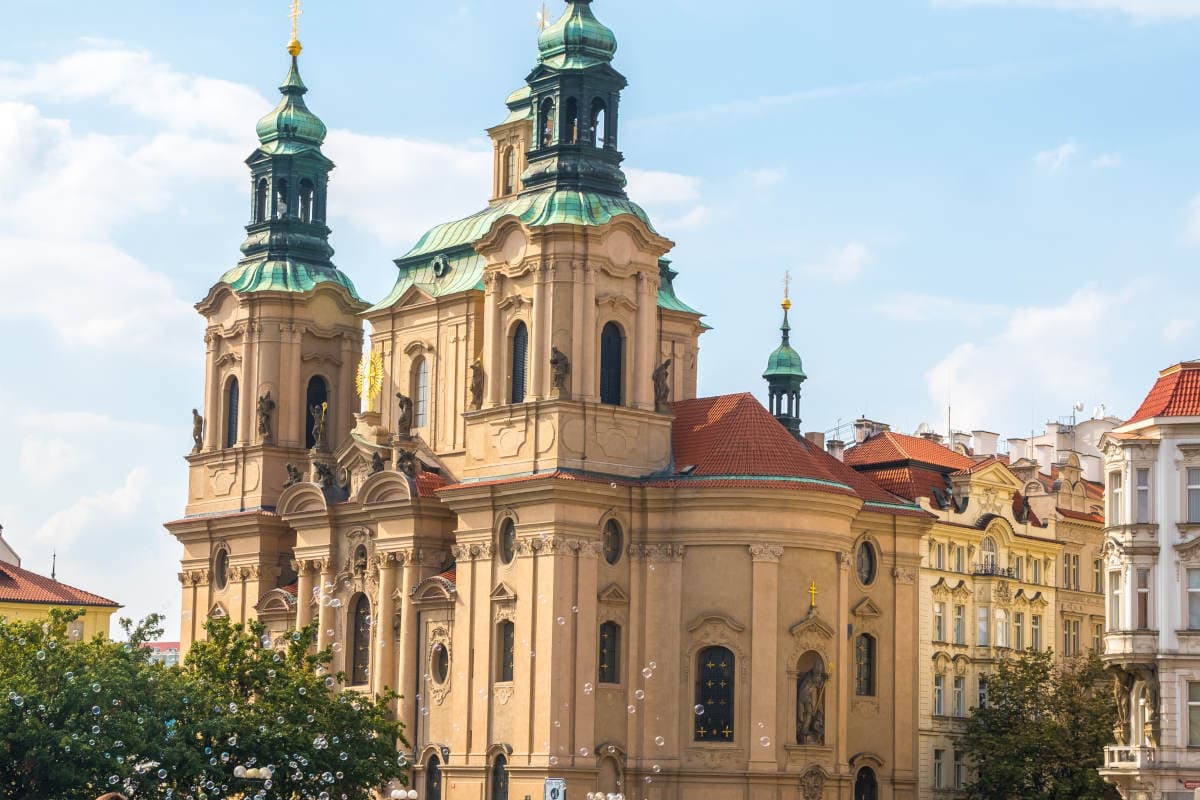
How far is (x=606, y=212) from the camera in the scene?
70.1 meters

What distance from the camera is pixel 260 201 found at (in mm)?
83000

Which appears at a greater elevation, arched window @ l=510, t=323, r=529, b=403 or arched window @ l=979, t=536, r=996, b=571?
arched window @ l=510, t=323, r=529, b=403

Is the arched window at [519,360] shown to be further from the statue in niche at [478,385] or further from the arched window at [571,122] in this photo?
the arched window at [571,122]

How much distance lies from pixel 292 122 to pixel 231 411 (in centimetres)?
1000

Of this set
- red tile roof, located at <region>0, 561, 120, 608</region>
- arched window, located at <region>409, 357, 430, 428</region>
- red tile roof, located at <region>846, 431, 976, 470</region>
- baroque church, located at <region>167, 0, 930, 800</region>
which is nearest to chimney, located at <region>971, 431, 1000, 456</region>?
red tile roof, located at <region>846, 431, 976, 470</region>

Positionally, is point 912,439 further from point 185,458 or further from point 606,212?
point 185,458

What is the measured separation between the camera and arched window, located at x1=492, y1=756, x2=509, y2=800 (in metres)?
67.4

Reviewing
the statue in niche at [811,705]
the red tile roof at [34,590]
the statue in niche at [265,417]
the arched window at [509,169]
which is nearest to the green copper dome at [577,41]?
the arched window at [509,169]

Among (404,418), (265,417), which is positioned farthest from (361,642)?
(265,417)

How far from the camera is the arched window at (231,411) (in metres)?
82.1

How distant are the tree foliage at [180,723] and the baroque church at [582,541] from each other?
21.0 ft

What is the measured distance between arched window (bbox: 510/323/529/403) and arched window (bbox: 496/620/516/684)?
21.4 feet

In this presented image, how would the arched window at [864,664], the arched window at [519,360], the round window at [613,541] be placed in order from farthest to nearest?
the arched window at [864,664]
the arched window at [519,360]
the round window at [613,541]

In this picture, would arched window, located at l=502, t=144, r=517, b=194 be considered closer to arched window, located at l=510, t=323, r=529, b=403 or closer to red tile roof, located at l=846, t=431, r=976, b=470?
arched window, located at l=510, t=323, r=529, b=403
